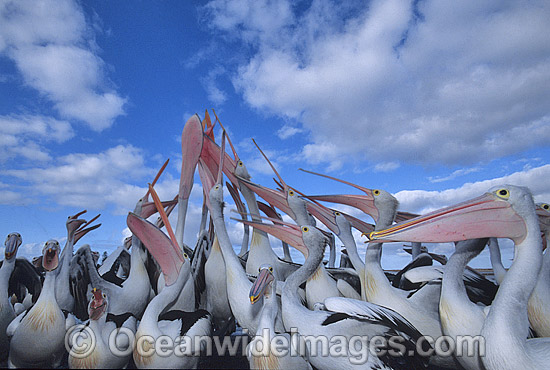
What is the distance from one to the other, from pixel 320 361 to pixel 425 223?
1202 mm

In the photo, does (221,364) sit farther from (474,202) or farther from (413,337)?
(474,202)

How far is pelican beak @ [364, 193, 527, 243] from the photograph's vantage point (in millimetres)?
2000

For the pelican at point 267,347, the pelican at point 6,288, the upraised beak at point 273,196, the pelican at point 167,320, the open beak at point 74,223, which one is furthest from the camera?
the upraised beak at point 273,196

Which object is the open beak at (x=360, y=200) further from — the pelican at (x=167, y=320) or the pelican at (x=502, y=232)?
the pelican at (x=167, y=320)

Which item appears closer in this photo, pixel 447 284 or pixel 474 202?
pixel 474 202

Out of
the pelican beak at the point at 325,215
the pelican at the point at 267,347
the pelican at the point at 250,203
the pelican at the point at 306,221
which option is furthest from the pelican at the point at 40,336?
the pelican beak at the point at 325,215

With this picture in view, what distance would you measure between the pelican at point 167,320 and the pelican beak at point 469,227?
1586mm

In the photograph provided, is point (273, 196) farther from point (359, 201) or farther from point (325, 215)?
point (359, 201)

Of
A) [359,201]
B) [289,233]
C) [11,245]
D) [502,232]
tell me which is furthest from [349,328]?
[11,245]

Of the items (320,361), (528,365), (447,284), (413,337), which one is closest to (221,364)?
(320,361)

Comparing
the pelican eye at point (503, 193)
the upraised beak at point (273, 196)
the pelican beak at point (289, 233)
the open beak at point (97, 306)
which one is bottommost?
the open beak at point (97, 306)

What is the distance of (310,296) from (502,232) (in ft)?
6.82

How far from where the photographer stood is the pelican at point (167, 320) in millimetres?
2285

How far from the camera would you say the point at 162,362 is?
226 centimetres
